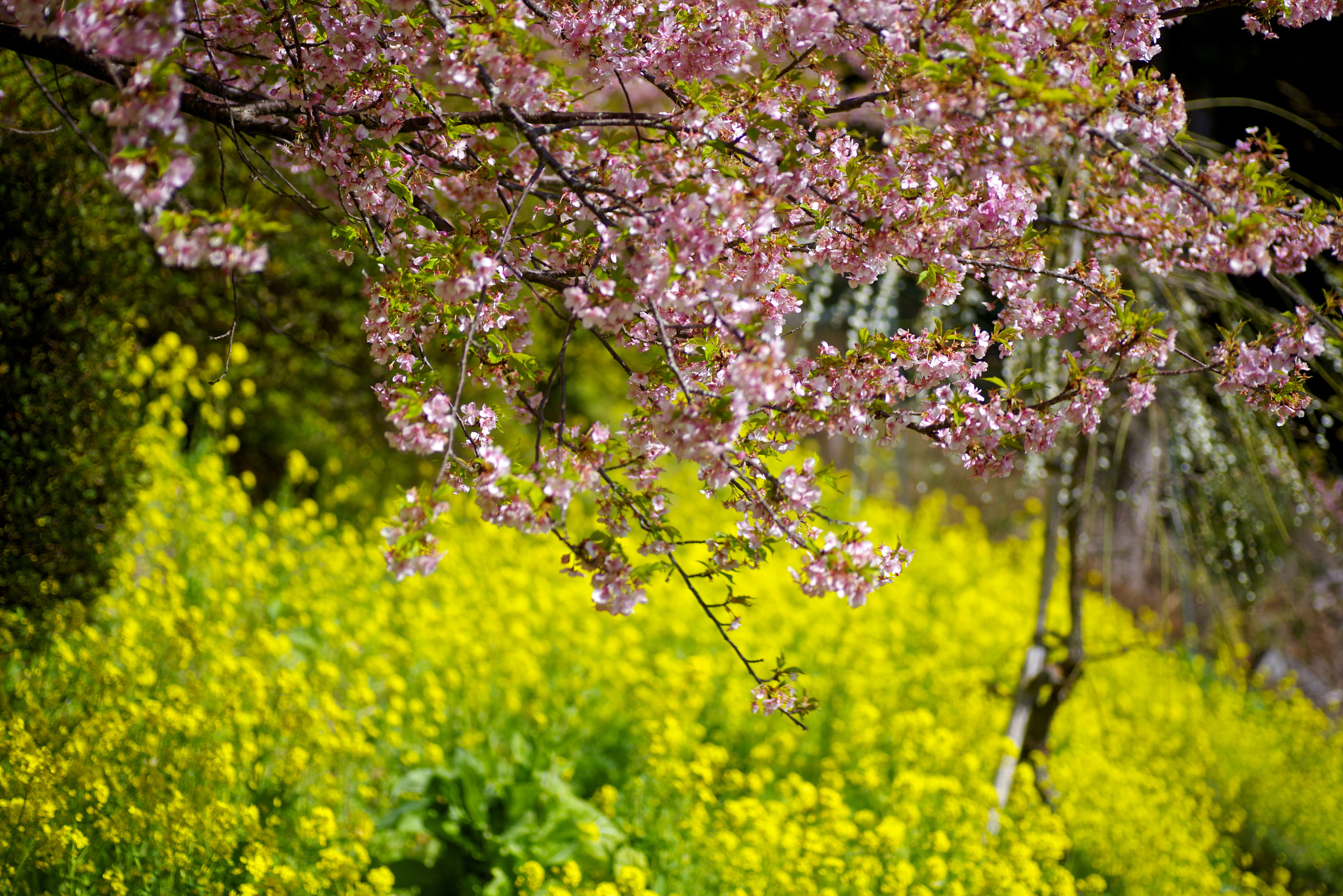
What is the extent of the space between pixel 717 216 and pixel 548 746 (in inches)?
105

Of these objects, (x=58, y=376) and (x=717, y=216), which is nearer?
(x=717, y=216)

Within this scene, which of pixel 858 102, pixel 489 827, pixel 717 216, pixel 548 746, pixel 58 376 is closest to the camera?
pixel 717 216

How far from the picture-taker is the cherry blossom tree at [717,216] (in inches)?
65.4

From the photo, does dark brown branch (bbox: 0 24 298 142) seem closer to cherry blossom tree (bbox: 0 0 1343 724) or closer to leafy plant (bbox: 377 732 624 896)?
cherry blossom tree (bbox: 0 0 1343 724)

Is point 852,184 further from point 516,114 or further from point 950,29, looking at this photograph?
point 516,114

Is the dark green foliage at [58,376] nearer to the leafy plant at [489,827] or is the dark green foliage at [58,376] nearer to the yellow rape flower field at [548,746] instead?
the yellow rape flower field at [548,746]

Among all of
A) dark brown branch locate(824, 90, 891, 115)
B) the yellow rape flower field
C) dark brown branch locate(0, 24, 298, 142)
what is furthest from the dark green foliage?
dark brown branch locate(824, 90, 891, 115)

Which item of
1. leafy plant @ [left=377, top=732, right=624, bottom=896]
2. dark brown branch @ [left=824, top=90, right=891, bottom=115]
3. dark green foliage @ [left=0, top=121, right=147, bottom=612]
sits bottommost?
leafy plant @ [left=377, top=732, right=624, bottom=896]

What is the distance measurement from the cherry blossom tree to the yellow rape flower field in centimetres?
131

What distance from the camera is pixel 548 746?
379cm

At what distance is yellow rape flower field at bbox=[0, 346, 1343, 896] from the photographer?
2760 millimetres

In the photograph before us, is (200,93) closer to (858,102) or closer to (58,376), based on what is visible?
(858,102)

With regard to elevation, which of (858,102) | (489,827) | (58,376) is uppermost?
(58,376)

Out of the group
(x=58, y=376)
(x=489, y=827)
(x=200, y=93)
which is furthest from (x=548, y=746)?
(x=200, y=93)
